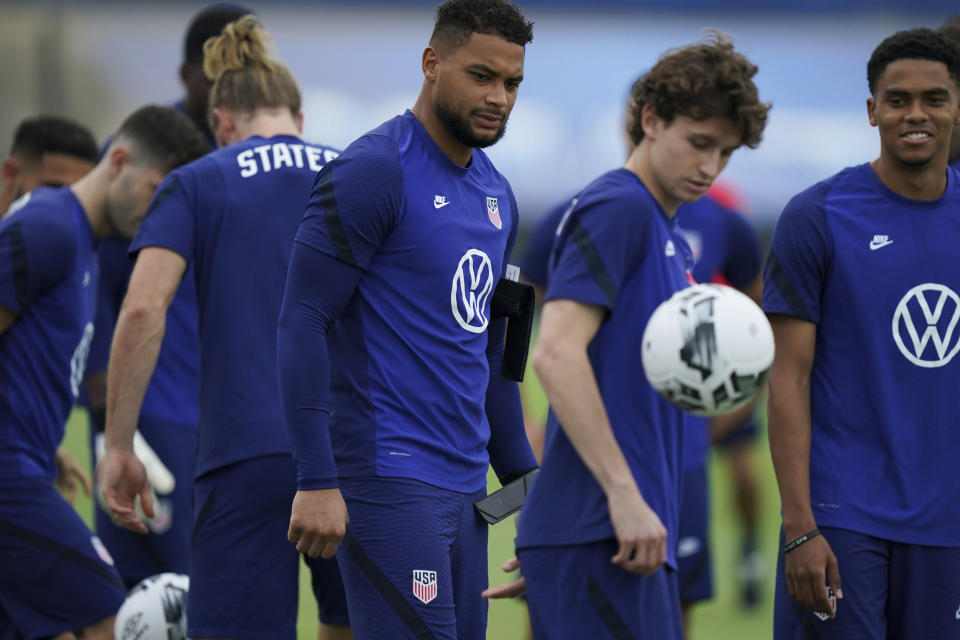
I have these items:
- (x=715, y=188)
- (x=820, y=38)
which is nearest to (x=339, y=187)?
(x=715, y=188)

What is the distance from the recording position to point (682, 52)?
3896 millimetres

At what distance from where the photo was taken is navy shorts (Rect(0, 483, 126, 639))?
17.4 ft

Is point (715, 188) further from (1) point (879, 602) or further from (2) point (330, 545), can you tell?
(2) point (330, 545)

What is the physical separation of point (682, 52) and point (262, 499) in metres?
2.09

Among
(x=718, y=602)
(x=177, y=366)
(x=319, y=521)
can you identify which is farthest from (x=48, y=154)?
(x=718, y=602)

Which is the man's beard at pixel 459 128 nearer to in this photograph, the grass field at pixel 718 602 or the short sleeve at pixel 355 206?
the short sleeve at pixel 355 206

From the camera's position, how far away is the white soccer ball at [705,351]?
353 centimetres

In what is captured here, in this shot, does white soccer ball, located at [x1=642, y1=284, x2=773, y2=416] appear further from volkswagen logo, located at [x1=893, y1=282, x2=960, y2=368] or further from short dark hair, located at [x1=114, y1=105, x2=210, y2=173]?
short dark hair, located at [x1=114, y1=105, x2=210, y2=173]

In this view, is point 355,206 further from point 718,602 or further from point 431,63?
point 718,602

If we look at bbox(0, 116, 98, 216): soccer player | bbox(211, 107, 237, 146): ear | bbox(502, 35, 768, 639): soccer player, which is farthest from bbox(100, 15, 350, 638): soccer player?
bbox(0, 116, 98, 216): soccer player

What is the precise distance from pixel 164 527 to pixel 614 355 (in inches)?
127

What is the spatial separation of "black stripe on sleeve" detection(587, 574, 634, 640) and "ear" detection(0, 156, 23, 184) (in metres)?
4.25

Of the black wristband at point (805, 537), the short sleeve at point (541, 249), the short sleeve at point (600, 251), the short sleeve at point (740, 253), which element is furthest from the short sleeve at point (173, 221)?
the short sleeve at point (740, 253)

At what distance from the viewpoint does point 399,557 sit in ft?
13.0
